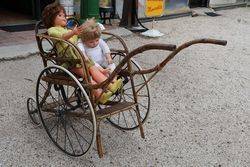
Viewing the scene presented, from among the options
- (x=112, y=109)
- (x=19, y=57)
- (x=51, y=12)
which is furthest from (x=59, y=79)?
(x=19, y=57)

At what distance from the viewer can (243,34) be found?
9.05 metres

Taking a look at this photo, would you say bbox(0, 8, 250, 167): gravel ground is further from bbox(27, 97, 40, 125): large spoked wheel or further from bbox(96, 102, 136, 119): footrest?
bbox(96, 102, 136, 119): footrest

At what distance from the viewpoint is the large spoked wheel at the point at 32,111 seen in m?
3.93

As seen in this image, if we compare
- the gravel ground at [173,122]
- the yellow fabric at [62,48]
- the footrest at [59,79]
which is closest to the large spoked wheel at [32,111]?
the gravel ground at [173,122]

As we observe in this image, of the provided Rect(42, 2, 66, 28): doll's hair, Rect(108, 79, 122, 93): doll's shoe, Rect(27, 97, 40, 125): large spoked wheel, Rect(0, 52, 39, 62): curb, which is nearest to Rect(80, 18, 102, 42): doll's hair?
Rect(42, 2, 66, 28): doll's hair

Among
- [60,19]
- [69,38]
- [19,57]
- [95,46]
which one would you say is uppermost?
[60,19]

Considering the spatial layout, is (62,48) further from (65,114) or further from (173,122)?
(173,122)

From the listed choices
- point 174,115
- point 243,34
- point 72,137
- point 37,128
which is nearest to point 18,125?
point 37,128

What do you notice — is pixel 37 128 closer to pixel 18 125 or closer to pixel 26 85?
pixel 18 125

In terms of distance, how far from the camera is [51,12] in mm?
3527

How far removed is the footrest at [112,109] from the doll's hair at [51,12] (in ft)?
3.10

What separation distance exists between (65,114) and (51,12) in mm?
932

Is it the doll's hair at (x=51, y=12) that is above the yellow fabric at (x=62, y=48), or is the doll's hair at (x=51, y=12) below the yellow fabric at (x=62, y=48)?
above

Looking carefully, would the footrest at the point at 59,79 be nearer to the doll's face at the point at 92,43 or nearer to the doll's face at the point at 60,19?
the doll's face at the point at 92,43
